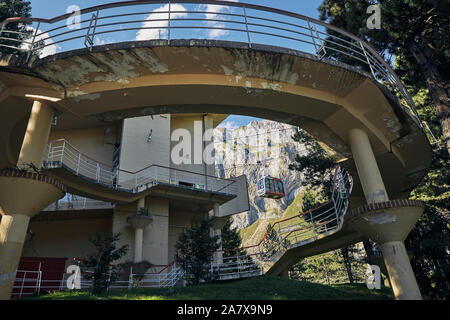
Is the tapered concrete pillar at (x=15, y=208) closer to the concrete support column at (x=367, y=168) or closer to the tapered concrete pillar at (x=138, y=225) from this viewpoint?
the concrete support column at (x=367, y=168)

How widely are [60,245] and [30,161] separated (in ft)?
35.7

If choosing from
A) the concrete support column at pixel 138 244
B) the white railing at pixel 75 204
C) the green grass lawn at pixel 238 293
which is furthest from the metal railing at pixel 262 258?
the white railing at pixel 75 204

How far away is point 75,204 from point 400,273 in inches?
575

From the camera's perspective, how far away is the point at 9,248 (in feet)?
19.5

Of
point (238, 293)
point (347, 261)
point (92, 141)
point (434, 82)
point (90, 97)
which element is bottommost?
point (238, 293)

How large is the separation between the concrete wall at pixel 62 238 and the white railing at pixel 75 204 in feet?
3.94

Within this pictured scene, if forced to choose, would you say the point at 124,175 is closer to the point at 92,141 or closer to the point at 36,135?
the point at 92,141

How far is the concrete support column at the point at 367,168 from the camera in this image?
25.7ft

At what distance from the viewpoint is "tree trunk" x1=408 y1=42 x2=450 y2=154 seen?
442 inches

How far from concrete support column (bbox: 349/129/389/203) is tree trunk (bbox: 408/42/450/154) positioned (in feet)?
14.9

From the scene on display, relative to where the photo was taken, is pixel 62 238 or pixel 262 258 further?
pixel 62 238

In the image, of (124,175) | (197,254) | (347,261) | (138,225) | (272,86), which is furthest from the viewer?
(347,261)

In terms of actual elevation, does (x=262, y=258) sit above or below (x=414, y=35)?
below

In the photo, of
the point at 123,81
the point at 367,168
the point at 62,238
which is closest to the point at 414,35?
the point at 367,168
